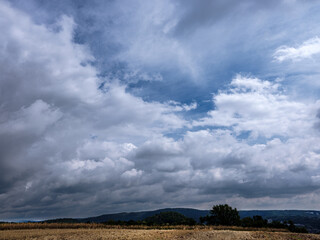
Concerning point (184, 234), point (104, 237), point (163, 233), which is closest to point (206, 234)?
point (184, 234)

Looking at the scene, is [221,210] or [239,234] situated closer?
[239,234]

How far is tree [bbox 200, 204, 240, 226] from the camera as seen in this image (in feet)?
354

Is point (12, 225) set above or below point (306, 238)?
above

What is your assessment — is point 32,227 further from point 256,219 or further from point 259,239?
point 256,219

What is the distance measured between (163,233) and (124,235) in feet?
24.3

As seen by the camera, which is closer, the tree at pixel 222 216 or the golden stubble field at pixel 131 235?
the golden stubble field at pixel 131 235

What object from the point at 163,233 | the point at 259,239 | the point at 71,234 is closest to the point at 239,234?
the point at 259,239

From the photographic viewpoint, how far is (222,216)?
362 ft

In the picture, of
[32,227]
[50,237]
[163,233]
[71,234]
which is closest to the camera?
[50,237]

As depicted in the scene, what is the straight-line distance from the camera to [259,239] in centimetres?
4688

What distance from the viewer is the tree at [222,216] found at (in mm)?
107963

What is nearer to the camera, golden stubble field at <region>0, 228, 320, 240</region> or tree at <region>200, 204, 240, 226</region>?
golden stubble field at <region>0, 228, 320, 240</region>

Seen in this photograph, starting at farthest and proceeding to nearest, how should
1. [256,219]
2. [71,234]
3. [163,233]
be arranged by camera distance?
[256,219], [163,233], [71,234]

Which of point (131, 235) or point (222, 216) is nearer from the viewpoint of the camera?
point (131, 235)
